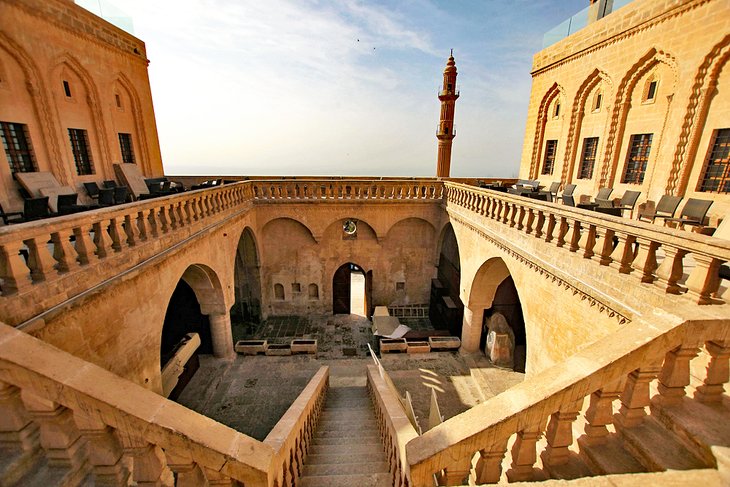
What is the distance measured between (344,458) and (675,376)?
4387mm

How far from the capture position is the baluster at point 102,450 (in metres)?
2.45

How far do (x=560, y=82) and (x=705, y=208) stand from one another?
9.23 m

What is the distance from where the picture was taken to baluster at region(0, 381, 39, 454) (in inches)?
99.1

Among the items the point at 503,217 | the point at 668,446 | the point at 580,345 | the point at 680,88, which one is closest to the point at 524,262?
the point at 503,217

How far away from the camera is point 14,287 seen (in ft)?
11.6

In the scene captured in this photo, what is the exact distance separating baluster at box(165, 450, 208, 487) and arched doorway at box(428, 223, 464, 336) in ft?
37.1

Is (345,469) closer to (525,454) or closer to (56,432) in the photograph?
(525,454)

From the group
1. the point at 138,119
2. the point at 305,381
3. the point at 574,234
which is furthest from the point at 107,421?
the point at 138,119

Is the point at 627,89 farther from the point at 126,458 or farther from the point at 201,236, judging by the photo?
the point at 126,458

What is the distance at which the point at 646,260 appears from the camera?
13.5 feet

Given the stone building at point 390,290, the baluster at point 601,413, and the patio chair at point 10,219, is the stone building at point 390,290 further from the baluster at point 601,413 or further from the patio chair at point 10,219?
the patio chair at point 10,219

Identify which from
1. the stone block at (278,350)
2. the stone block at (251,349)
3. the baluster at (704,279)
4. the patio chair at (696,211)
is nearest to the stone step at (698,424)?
the baluster at (704,279)

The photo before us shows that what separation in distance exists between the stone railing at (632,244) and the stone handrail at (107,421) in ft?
15.7

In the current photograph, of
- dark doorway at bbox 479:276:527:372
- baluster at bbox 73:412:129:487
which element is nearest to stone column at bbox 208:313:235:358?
baluster at bbox 73:412:129:487
